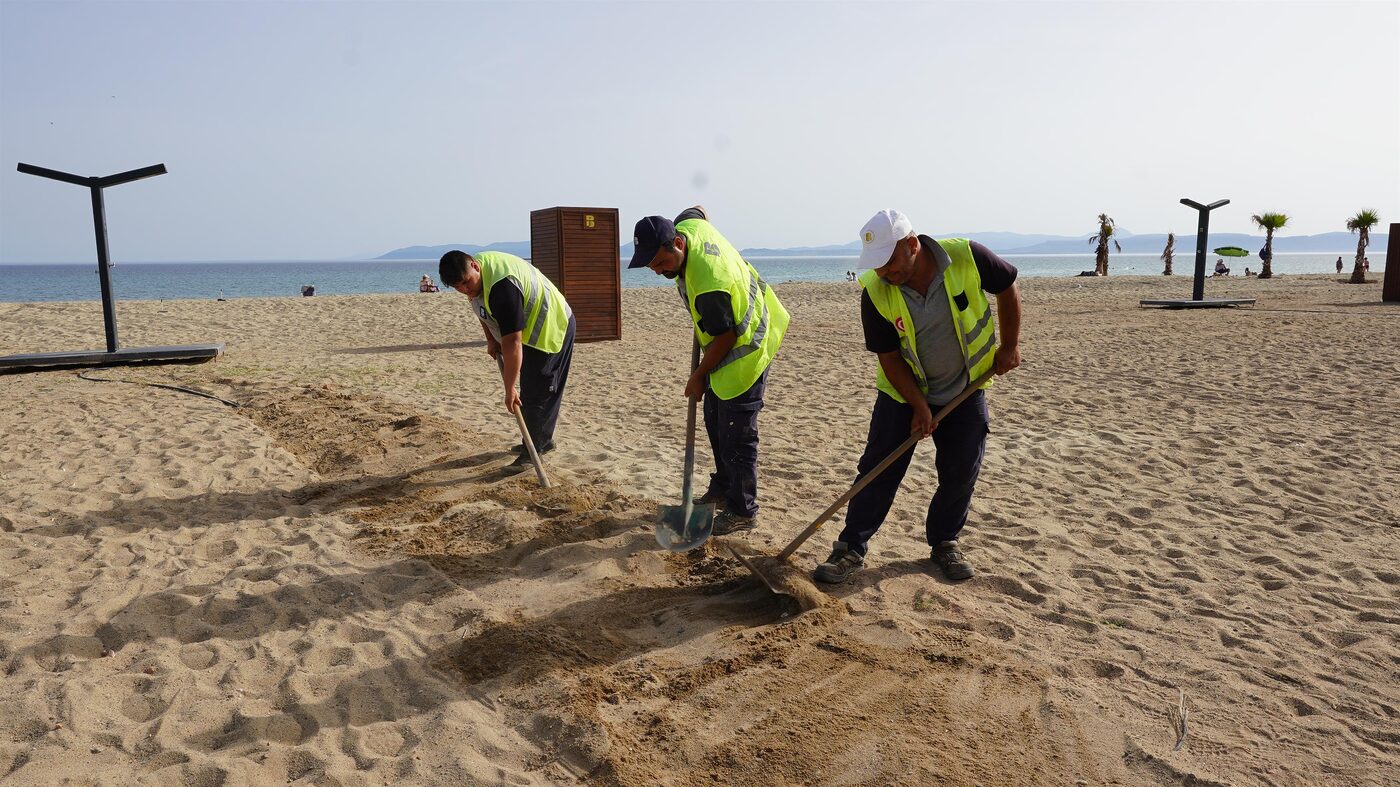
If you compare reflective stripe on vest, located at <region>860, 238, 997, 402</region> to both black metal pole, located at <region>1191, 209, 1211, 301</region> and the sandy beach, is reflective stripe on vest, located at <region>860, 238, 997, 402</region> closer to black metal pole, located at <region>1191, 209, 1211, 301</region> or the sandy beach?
the sandy beach

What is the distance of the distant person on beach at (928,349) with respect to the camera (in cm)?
325

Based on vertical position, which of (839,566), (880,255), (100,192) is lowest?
Result: (839,566)

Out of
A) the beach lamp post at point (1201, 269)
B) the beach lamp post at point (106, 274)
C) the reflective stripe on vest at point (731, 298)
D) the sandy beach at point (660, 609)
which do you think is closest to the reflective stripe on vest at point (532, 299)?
the sandy beach at point (660, 609)

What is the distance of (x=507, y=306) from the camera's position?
191 inches

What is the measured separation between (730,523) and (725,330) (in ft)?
3.36

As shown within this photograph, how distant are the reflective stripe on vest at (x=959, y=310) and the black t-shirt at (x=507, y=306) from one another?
7.26ft

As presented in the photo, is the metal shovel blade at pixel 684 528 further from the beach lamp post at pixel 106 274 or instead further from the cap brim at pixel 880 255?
the beach lamp post at pixel 106 274

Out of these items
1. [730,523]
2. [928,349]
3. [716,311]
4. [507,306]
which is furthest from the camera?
[507,306]

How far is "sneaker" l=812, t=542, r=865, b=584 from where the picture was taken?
12.0 feet

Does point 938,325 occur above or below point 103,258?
below

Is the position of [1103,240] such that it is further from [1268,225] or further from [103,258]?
[103,258]

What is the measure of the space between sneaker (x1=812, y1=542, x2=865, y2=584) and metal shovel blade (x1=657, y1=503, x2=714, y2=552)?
551mm

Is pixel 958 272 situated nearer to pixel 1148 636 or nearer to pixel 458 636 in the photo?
pixel 1148 636

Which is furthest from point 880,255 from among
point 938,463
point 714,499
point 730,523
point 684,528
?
point 714,499
